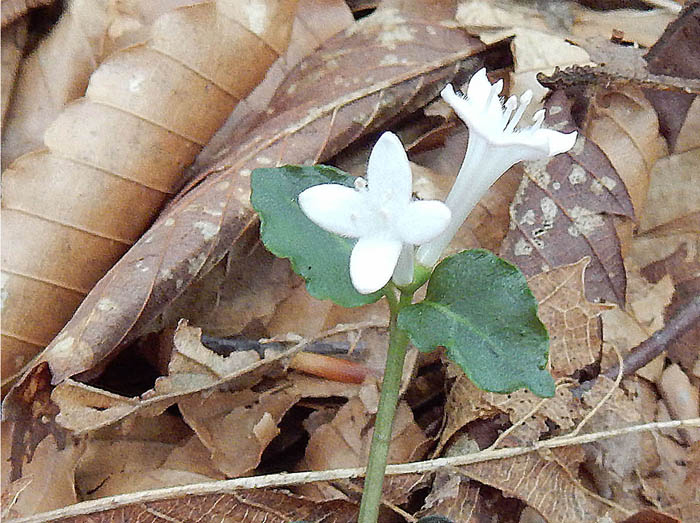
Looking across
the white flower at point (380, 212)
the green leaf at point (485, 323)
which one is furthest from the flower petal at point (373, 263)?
the green leaf at point (485, 323)

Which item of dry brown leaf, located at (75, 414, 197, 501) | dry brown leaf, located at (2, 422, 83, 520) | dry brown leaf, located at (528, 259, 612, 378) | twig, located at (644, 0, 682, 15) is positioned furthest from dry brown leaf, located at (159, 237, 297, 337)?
twig, located at (644, 0, 682, 15)

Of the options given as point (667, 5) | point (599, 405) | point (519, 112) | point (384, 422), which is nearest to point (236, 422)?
point (384, 422)

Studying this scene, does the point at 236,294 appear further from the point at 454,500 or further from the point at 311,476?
the point at 454,500

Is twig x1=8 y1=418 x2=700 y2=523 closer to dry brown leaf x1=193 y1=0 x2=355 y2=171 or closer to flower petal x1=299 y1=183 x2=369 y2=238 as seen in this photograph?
flower petal x1=299 y1=183 x2=369 y2=238

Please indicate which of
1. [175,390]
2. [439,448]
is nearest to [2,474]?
[175,390]

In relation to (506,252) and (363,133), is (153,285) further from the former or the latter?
(506,252)
